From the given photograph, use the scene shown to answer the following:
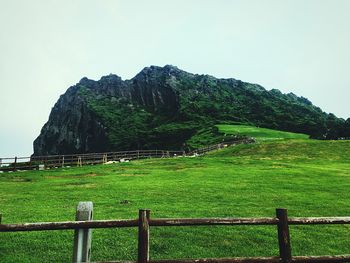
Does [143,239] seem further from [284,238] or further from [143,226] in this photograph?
[284,238]

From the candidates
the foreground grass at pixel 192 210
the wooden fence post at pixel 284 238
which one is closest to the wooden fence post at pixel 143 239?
the wooden fence post at pixel 284 238

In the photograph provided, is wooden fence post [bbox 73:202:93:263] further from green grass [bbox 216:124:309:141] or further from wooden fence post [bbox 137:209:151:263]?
green grass [bbox 216:124:309:141]

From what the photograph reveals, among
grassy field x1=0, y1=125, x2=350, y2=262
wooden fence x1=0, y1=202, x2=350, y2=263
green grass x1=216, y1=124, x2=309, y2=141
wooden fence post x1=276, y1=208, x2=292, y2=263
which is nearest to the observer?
wooden fence x1=0, y1=202, x2=350, y2=263

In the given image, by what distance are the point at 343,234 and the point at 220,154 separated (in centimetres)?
4660

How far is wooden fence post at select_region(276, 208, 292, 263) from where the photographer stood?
710 cm

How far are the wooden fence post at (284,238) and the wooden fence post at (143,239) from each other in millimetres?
2780

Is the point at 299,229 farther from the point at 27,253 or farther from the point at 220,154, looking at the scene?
the point at 220,154

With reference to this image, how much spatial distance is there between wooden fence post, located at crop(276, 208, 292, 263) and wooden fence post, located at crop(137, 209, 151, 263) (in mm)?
2780

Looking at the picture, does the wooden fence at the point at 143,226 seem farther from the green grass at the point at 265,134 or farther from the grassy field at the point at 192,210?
the green grass at the point at 265,134

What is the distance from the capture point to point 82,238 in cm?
691

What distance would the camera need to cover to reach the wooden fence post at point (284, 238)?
23.3 ft

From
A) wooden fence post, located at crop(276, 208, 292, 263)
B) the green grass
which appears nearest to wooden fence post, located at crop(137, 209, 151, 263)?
wooden fence post, located at crop(276, 208, 292, 263)

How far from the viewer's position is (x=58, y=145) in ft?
655

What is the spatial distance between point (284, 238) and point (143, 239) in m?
2.93
